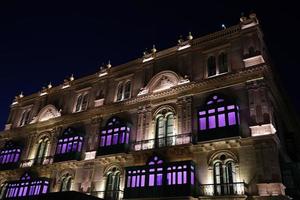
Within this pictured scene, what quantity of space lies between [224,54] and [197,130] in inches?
285

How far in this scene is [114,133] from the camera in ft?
90.4

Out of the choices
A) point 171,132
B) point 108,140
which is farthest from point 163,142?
point 108,140

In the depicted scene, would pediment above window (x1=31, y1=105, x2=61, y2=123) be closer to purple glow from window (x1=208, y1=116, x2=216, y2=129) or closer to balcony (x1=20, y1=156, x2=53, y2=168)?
balcony (x1=20, y1=156, x2=53, y2=168)

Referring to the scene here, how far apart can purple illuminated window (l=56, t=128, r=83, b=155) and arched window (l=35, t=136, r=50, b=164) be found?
268 centimetres

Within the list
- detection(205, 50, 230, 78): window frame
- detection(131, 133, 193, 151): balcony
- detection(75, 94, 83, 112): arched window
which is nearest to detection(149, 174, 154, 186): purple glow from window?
detection(131, 133, 193, 151): balcony

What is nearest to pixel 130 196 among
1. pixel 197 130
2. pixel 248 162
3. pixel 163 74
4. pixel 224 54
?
pixel 197 130

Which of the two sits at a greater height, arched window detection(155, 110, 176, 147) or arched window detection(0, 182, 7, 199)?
arched window detection(155, 110, 176, 147)

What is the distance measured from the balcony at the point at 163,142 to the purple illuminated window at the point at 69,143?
6090 millimetres

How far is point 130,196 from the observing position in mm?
23203

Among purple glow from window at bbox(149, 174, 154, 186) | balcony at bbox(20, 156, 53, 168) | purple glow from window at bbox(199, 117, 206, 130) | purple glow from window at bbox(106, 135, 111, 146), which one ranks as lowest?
purple glow from window at bbox(149, 174, 154, 186)

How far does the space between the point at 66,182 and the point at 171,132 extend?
11.2 meters

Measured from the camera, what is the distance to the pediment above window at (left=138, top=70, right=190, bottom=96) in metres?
27.5

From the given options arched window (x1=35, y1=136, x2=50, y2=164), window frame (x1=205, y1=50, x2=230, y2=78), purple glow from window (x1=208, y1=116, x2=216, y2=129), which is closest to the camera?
purple glow from window (x1=208, y1=116, x2=216, y2=129)

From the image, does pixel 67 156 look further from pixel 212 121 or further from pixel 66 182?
pixel 212 121
